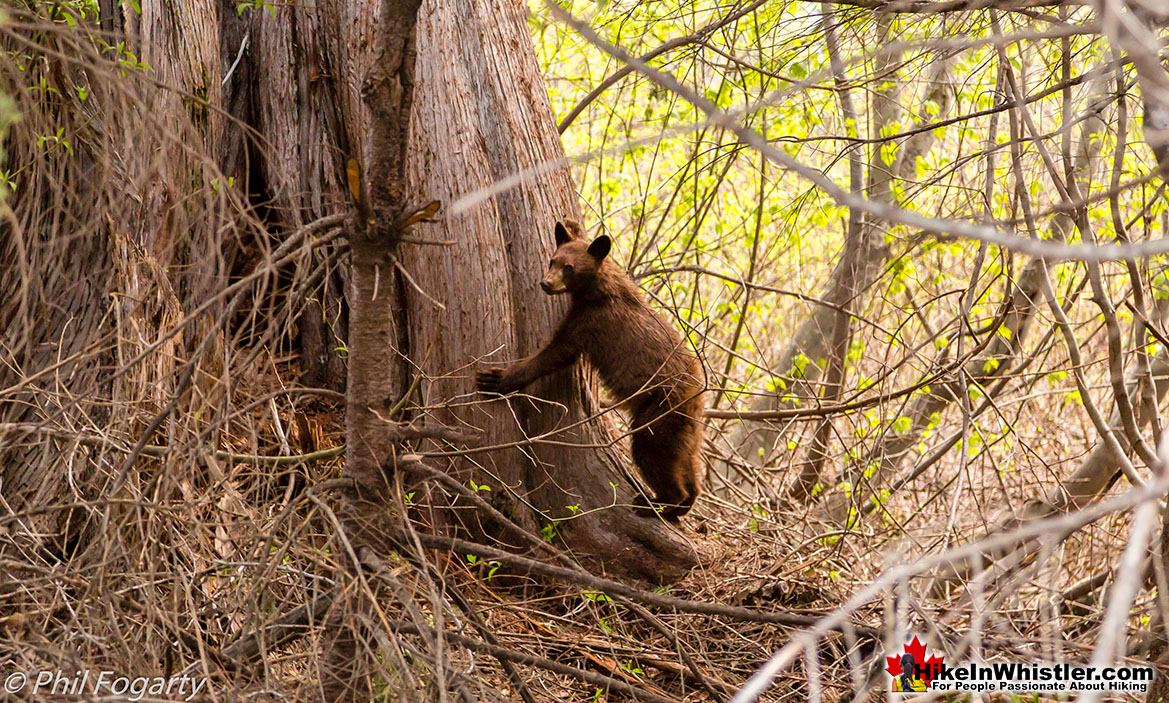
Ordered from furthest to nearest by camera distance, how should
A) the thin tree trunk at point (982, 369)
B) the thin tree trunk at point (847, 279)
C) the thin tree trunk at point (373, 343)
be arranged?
the thin tree trunk at point (847, 279) → the thin tree trunk at point (982, 369) → the thin tree trunk at point (373, 343)

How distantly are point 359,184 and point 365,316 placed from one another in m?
0.40

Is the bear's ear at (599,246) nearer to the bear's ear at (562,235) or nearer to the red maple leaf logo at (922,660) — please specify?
the bear's ear at (562,235)

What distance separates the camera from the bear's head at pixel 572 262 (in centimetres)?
430

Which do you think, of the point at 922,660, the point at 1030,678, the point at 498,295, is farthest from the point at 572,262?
the point at 1030,678

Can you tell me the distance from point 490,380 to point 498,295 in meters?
0.39

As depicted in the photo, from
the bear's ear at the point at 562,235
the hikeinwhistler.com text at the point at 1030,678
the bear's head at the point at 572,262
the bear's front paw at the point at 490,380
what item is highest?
the bear's ear at the point at 562,235

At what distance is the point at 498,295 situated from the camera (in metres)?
4.32

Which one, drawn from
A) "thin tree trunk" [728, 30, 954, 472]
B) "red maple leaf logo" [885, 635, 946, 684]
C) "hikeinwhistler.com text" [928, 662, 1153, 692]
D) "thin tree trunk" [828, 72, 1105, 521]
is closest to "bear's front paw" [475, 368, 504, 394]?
"red maple leaf logo" [885, 635, 946, 684]

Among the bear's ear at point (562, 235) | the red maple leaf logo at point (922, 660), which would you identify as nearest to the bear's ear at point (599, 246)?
the bear's ear at point (562, 235)

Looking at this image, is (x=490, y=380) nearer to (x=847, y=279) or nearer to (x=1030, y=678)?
(x=1030, y=678)

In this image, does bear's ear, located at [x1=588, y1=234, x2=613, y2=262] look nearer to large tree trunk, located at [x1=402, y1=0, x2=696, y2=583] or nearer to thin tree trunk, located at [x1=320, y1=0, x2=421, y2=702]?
large tree trunk, located at [x1=402, y1=0, x2=696, y2=583]

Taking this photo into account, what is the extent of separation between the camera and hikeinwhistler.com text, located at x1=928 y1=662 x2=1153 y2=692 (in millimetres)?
3352

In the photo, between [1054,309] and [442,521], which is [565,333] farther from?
[1054,309]

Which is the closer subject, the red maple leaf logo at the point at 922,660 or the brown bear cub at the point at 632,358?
the red maple leaf logo at the point at 922,660
